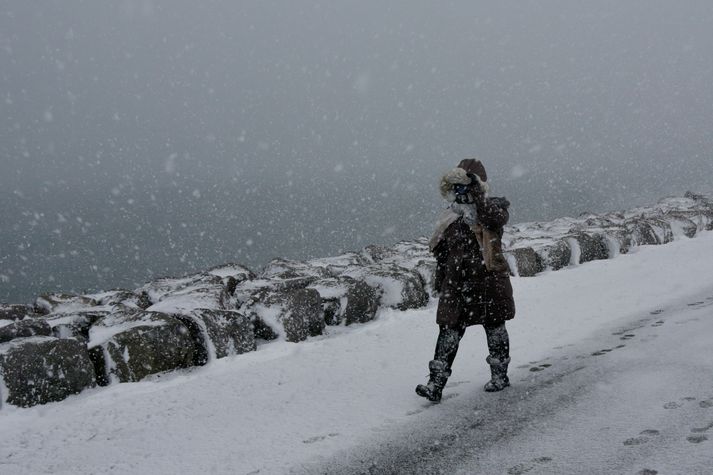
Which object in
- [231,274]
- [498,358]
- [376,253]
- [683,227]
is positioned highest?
[231,274]

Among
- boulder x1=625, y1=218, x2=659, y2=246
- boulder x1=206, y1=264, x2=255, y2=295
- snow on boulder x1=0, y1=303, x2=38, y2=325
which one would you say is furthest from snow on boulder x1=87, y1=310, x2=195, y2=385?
boulder x1=625, y1=218, x2=659, y2=246

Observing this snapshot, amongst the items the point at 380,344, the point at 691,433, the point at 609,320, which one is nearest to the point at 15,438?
the point at 380,344

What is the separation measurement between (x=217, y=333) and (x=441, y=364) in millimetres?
2107

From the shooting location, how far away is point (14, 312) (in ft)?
19.8

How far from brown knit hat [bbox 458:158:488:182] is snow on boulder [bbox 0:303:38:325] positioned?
4.46m

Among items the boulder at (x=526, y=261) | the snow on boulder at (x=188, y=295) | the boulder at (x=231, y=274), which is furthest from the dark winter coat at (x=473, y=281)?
the boulder at (x=526, y=261)

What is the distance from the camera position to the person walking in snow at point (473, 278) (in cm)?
434

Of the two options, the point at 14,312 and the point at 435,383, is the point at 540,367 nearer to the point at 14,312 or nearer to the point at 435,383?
the point at 435,383

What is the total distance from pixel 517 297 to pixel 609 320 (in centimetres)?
154

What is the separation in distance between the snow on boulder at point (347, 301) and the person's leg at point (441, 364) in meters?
2.37

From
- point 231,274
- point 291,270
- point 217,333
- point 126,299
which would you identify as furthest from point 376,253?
point 217,333

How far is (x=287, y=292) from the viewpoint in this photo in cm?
629

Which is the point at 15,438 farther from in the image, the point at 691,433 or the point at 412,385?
the point at 691,433

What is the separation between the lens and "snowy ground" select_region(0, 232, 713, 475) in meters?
3.26
